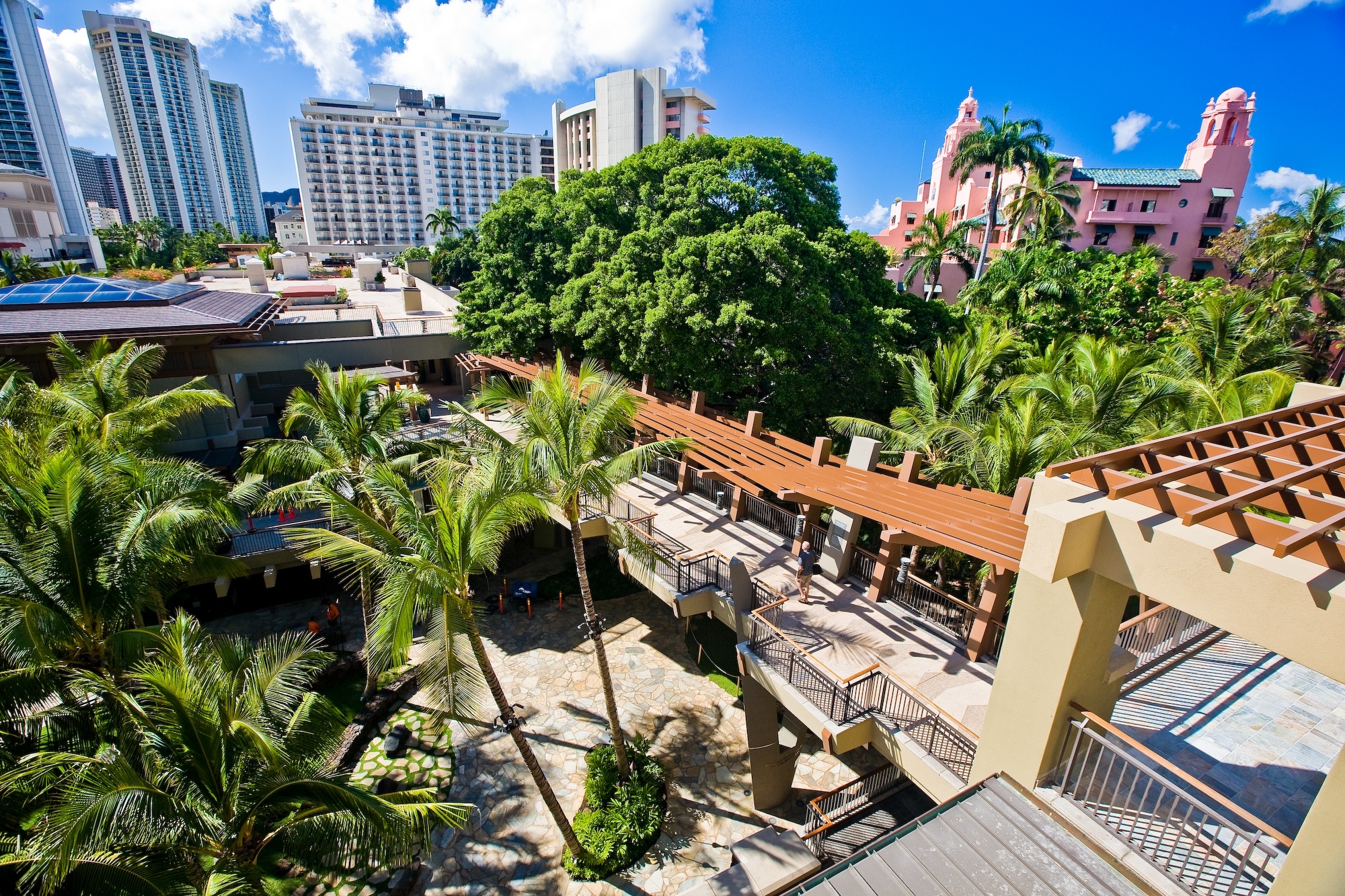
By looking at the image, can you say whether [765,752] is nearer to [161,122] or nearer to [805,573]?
[805,573]

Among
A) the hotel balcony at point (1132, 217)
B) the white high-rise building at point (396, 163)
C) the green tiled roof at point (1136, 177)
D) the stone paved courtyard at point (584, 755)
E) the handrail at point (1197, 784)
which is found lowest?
the stone paved courtyard at point (584, 755)

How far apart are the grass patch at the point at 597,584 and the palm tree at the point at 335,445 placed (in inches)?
293

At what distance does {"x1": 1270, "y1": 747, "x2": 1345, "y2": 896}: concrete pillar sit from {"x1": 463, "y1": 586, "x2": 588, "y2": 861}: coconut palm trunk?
8.69 m

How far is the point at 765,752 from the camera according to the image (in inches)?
539

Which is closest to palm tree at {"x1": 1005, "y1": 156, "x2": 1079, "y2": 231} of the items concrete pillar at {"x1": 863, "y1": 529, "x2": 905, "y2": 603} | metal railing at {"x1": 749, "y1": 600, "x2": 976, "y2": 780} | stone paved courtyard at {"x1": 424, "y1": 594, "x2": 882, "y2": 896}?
concrete pillar at {"x1": 863, "y1": 529, "x2": 905, "y2": 603}

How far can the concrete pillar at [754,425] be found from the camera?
1652 cm

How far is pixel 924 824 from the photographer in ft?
19.6

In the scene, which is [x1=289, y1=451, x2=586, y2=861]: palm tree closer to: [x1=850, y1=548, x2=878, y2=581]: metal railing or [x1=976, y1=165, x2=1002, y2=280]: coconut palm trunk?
[x1=850, y1=548, x2=878, y2=581]: metal railing

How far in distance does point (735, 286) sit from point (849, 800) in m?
13.2

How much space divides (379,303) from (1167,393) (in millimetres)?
41922

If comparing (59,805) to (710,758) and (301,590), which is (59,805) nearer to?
(710,758)

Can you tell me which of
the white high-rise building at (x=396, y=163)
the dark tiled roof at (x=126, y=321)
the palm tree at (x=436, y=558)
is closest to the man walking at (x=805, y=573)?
the palm tree at (x=436, y=558)

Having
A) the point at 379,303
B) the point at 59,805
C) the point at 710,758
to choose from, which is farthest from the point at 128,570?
the point at 379,303

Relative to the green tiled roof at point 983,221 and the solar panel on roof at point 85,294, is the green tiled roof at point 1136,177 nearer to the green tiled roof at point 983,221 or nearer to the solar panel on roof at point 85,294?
the green tiled roof at point 983,221
